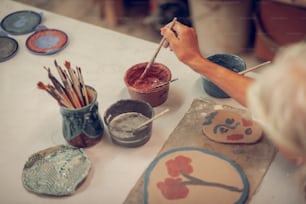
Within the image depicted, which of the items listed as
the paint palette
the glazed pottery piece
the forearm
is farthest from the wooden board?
the glazed pottery piece

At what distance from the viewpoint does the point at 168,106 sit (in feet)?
4.52

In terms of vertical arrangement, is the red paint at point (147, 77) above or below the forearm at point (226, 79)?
below

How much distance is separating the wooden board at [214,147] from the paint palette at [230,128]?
0.05ft

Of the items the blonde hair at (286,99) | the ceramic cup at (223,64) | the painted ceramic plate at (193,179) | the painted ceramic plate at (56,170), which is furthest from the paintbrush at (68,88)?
the blonde hair at (286,99)

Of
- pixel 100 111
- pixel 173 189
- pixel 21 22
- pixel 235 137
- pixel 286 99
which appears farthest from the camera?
pixel 21 22

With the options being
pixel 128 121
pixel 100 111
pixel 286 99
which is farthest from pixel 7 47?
pixel 286 99

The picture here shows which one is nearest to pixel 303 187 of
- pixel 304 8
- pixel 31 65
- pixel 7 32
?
pixel 31 65

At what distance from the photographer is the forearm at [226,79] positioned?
1.19 metres

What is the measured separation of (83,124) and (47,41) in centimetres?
52

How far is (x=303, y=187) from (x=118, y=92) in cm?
63

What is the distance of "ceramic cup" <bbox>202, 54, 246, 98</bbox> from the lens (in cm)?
136

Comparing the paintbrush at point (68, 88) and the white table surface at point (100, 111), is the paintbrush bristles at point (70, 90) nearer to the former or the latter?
the paintbrush at point (68, 88)

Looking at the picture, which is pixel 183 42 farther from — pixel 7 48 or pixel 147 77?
pixel 7 48

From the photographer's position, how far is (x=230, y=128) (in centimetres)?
127
